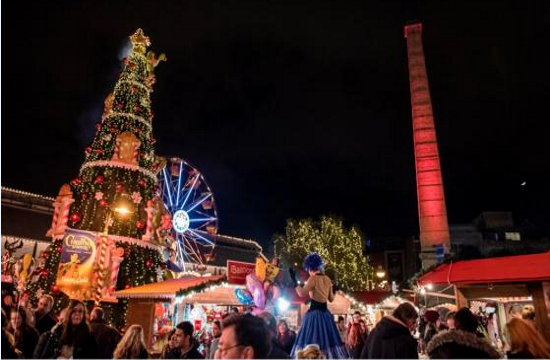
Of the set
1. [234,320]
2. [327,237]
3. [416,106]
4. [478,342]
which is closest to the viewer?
[234,320]

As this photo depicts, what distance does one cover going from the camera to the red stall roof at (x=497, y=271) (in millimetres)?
7477

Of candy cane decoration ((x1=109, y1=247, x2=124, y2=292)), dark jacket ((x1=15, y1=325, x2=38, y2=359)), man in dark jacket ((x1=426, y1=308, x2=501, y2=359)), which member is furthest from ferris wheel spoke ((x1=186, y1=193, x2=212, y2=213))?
man in dark jacket ((x1=426, y1=308, x2=501, y2=359))

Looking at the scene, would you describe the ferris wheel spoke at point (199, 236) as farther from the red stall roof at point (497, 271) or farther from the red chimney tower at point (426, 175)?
the red stall roof at point (497, 271)

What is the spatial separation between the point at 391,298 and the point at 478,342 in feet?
69.4

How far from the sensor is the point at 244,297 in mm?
12078

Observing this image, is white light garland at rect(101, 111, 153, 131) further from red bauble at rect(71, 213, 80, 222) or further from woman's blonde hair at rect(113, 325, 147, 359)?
woman's blonde hair at rect(113, 325, 147, 359)

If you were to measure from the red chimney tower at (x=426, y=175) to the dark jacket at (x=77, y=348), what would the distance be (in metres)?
26.1

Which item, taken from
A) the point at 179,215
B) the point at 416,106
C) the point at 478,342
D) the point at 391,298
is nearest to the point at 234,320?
the point at 478,342

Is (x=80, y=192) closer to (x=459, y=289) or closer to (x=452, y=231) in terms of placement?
(x=459, y=289)

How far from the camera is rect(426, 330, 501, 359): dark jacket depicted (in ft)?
9.78

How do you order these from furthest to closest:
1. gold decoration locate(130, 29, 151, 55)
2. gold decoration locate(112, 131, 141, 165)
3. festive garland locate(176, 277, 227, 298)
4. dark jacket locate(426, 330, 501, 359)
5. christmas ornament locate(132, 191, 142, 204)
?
1. gold decoration locate(130, 29, 151, 55)
2. gold decoration locate(112, 131, 141, 165)
3. christmas ornament locate(132, 191, 142, 204)
4. festive garland locate(176, 277, 227, 298)
5. dark jacket locate(426, 330, 501, 359)

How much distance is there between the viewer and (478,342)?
3.05 meters

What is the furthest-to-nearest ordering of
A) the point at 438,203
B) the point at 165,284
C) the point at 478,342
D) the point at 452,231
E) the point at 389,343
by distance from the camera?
the point at 452,231, the point at 438,203, the point at 165,284, the point at 389,343, the point at 478,342

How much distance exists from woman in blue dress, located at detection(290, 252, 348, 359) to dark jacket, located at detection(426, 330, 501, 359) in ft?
6.51
